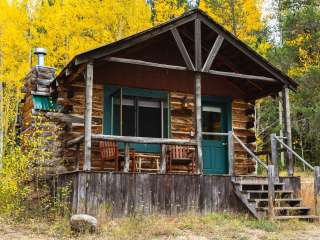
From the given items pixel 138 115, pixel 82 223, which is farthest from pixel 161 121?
pixel 82 223

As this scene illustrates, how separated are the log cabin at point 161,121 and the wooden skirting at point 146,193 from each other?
0.02 m

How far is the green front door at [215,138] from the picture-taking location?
608 inches

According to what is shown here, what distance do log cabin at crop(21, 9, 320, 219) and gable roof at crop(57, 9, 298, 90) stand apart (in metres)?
0.03

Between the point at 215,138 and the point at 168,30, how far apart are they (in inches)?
182

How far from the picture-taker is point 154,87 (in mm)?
14750

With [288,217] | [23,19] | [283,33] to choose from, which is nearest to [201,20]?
[288,217]

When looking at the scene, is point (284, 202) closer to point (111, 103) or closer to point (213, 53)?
point (213, 53)

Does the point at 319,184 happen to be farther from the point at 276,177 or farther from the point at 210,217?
the point at 210,217

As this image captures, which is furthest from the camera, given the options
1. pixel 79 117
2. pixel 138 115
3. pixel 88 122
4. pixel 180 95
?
pixel 180 95

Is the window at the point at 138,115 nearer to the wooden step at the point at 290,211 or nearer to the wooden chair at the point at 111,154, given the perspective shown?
the wooden chair at the point at 111,154

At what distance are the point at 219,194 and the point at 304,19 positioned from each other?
14.2 metres

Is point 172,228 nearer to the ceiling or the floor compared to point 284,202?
nearer to the floor

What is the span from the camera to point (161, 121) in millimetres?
14906

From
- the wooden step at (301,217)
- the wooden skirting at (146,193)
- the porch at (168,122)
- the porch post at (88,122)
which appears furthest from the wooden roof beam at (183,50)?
the wooden step at (301,217)
